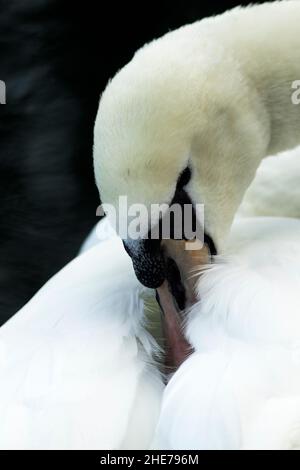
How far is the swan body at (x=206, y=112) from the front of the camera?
198cm

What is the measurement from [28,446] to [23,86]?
312cm

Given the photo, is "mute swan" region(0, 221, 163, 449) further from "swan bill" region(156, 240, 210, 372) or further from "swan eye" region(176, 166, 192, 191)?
"swan eye" region(176, 166, 192, 191)

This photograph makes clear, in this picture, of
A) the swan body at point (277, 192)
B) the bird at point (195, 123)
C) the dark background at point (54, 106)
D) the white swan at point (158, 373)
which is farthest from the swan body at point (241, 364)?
the dark background at point (54, 106)

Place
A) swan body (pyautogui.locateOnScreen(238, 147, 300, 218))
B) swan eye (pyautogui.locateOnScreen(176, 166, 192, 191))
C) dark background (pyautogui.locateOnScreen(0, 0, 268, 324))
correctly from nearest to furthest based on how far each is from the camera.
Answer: swan eye (pyautogui.locateOnScreen(176, 166, 192, 191)) → swan body (pyautogui.locateOnScreen(238, 147, 300, 218)) → dark background (pyautogui.locateOnScreen(0, 0, 268, 324))

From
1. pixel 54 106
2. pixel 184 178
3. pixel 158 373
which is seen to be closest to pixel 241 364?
pixel 158 373

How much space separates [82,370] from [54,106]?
3.06 meters

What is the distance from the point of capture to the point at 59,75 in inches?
192

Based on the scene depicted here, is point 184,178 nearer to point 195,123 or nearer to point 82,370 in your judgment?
point 195,123

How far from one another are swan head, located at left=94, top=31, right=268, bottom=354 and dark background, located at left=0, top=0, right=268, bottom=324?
2.21m

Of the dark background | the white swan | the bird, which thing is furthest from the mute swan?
the dark background

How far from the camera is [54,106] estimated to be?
4883 millimetres

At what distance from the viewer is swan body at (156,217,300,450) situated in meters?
1.73

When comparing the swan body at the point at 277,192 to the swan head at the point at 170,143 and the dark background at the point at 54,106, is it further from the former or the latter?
the dark background at the point at 54,106
